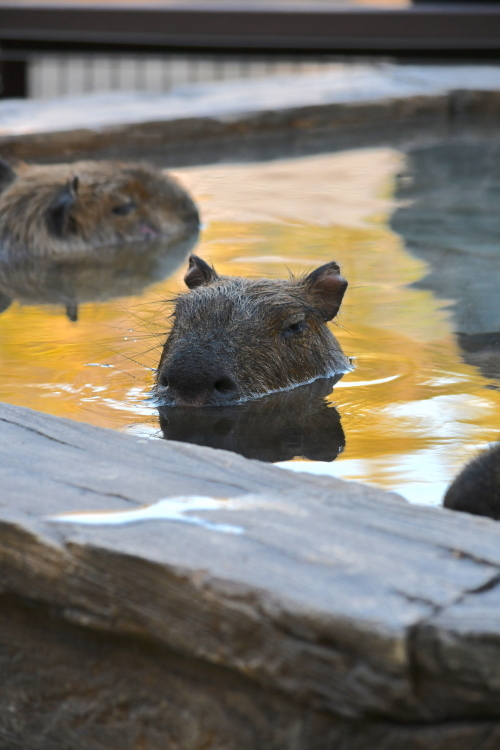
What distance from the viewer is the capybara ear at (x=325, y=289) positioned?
4.51 metres

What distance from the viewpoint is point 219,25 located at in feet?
42.1

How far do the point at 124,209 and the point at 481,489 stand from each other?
4.94 m

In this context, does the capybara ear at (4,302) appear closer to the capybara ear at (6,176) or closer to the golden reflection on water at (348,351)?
the golden reflection on water at (348,351)

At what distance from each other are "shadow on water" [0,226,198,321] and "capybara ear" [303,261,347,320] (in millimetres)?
1390

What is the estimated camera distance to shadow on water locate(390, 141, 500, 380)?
16.8ft

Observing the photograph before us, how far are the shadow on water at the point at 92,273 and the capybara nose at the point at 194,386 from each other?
155 cm

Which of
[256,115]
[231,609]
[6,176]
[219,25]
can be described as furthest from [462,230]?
[219,25]

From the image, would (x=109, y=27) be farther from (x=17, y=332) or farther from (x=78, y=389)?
(x=78, y=389)

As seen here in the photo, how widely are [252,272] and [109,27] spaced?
753 cm

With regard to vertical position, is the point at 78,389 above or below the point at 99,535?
below

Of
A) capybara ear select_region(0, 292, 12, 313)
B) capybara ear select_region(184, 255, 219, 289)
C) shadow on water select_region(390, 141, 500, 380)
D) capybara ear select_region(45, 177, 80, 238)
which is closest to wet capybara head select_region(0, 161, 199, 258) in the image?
capybara ear select_region(45, 177, 80, 238)

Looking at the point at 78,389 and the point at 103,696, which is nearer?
the point at 103,696

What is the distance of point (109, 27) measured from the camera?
504 inches

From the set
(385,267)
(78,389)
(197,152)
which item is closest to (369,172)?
(197,152)
